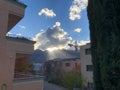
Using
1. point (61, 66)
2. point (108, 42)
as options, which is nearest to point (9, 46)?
point (108, 42)

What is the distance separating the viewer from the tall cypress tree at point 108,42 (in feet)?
21.3

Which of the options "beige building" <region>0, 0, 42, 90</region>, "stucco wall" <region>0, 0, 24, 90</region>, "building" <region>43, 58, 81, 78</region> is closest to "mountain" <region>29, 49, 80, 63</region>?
"building" <region>43, 58, 81, 78</region>

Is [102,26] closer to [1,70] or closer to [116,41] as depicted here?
[116,41]

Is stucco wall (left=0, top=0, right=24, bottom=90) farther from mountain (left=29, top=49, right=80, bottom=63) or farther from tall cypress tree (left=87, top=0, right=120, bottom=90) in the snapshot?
mountain (left=29, top=49, right=80, bottom=63)

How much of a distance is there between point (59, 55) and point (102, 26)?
54073mm

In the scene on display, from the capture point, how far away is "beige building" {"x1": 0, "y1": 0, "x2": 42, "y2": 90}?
12227mm

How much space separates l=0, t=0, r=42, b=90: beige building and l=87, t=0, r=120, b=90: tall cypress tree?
6.17 meters

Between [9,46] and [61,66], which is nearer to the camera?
[9,46]

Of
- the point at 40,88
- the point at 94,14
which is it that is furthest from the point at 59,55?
the point at 94,14

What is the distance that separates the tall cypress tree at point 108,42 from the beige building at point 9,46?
617cm

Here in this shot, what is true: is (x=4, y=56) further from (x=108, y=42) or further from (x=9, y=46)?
(x=108, y=42)

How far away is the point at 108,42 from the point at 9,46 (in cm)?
735

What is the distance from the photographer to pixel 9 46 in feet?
41.5

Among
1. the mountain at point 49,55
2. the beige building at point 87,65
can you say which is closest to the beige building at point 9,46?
the beige building at point 87,65
